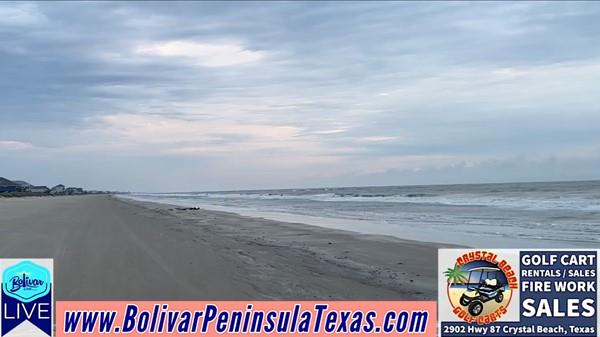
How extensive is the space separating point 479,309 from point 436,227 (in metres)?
16.2

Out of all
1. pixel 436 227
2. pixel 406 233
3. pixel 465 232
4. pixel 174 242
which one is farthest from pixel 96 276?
pixel 436 227

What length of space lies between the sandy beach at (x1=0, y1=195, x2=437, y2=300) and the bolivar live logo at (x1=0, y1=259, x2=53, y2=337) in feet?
4.49

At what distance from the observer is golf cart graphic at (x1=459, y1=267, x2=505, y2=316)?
17.1ft

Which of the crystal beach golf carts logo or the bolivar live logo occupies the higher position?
the crystal beach golf carts logo

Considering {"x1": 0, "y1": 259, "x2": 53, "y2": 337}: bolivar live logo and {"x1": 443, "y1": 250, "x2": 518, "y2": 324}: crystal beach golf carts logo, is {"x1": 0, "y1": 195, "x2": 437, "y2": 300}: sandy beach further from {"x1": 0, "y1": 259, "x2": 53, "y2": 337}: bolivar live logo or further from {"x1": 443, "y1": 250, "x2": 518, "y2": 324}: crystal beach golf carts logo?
{"x1": 443, "y1": 250, "x2": 518, "y2": 324}: crystal beach golf carts logo

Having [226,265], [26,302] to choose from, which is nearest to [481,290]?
[26,302]

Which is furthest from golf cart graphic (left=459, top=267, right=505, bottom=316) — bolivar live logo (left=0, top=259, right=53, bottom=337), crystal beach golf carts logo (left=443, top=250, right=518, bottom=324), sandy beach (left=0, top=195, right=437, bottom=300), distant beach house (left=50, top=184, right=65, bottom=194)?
→ distant beach house (left=50, top=184, right=65, bottom=194)

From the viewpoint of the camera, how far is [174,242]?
1431 cm

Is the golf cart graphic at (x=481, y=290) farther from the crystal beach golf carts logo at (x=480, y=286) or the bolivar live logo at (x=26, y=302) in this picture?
the bolivar live logo at (x=26, y=302)

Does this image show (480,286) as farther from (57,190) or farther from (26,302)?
(57,190)

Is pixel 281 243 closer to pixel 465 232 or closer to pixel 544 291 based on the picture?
pixel 465 232

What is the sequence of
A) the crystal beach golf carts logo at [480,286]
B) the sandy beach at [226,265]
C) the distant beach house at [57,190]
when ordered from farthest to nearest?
the distant beach house at [57,190]
the sandy beach at [226,265]
the crystal beach golf carts logo at [480,286]

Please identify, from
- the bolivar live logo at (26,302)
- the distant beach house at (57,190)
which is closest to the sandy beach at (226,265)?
the bolivar live logo at (26,302)

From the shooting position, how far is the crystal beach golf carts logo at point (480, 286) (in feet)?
17.0
